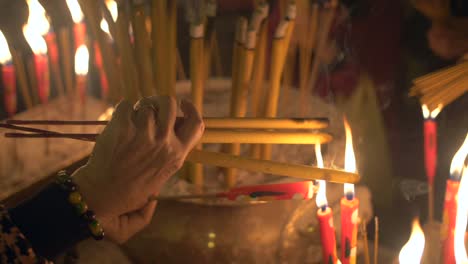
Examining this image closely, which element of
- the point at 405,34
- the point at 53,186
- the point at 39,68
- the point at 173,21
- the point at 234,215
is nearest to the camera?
the point at 53,186

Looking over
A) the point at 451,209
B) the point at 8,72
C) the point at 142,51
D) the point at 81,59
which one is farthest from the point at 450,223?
the point at 8,72

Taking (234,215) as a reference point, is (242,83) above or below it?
above

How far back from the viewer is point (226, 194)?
0.72m

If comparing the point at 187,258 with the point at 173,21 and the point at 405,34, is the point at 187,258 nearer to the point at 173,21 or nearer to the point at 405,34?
the point at 173,21

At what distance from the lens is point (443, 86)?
89 centimetres

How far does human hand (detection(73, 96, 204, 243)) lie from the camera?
0.64 metres

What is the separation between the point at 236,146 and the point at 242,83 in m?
0.14

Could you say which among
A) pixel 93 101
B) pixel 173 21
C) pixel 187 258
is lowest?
pixel 187 258

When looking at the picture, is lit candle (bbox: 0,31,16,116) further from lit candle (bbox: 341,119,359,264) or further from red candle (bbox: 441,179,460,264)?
red candle (bbox: 441,179,460,264)

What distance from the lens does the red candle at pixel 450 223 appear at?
0.75m

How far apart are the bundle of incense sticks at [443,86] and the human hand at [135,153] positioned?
425mm

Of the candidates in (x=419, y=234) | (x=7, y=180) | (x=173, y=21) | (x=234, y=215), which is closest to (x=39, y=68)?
(x=7, y=180)

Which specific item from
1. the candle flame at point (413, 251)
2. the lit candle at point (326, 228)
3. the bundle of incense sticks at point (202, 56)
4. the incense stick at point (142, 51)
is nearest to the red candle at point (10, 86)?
the bundle of incense sticks at point (202, 56)

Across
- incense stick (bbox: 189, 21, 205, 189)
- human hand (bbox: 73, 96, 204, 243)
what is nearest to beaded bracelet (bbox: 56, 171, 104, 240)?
human hand (bbox: 73, 96, 204, 243)
